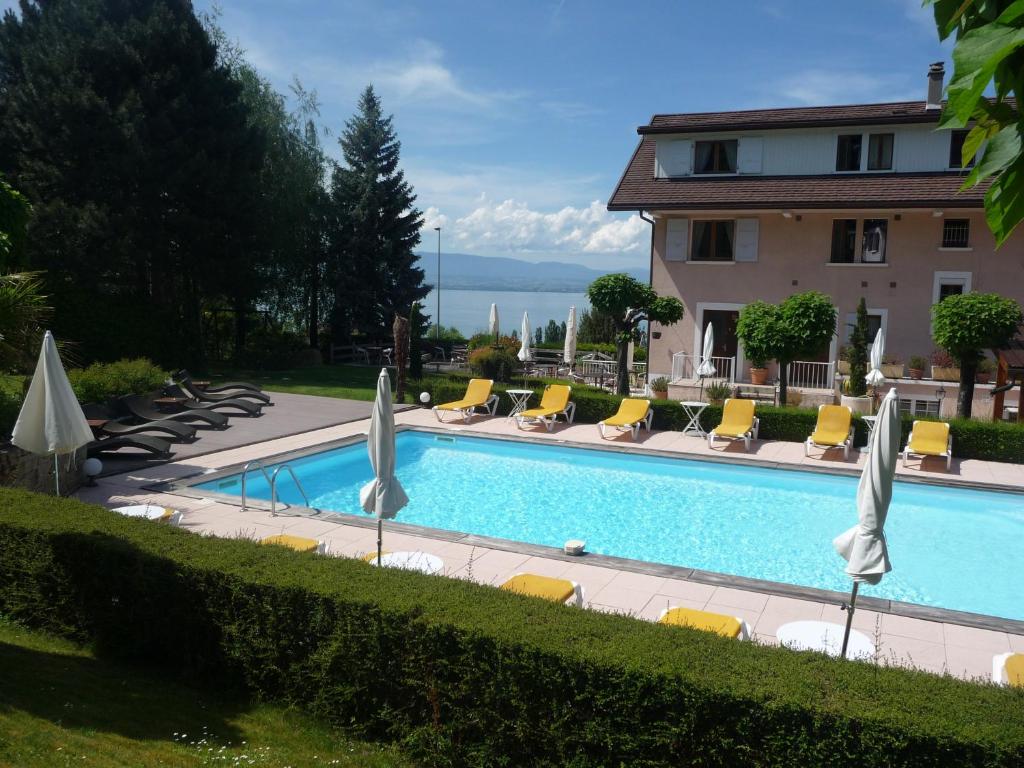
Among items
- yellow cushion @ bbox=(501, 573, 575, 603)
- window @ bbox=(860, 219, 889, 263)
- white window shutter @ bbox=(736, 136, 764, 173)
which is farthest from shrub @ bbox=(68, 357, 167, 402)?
window @ bbox=(860, 219, 889, 263)

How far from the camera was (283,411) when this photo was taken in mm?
18891

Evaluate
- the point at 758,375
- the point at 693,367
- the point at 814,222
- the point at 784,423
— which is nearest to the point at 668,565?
the point at 784,423

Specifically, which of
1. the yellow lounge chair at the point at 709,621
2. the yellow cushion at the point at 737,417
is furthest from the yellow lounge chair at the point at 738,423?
the yellow lounge chair at the point at 709,621

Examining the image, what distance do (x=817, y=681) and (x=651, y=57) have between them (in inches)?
663

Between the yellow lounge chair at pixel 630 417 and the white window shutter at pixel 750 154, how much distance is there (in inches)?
392

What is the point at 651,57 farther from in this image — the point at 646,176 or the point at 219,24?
the point at 219,24

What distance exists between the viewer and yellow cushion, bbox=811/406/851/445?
1477 cm

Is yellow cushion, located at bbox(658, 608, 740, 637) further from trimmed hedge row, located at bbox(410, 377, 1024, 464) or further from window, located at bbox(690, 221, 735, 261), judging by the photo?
window, located at bbox(690, 221, 735, 261)

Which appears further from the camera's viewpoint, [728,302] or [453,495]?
[728,302]

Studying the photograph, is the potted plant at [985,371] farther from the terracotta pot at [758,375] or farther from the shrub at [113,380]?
the shrub at [113,380]

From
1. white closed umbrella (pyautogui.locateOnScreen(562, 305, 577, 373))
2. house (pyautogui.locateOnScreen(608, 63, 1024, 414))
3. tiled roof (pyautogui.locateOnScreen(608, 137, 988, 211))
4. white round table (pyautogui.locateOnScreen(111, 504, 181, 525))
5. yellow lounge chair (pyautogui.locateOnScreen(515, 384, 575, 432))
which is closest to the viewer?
white round table (pyautogui.locateOnScreen(111, 504, 181, 525))

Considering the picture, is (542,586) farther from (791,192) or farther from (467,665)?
(791,192)

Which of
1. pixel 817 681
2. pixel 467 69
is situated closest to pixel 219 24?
pixel 467 69

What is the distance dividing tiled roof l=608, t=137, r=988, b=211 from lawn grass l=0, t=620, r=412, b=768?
19.9m
